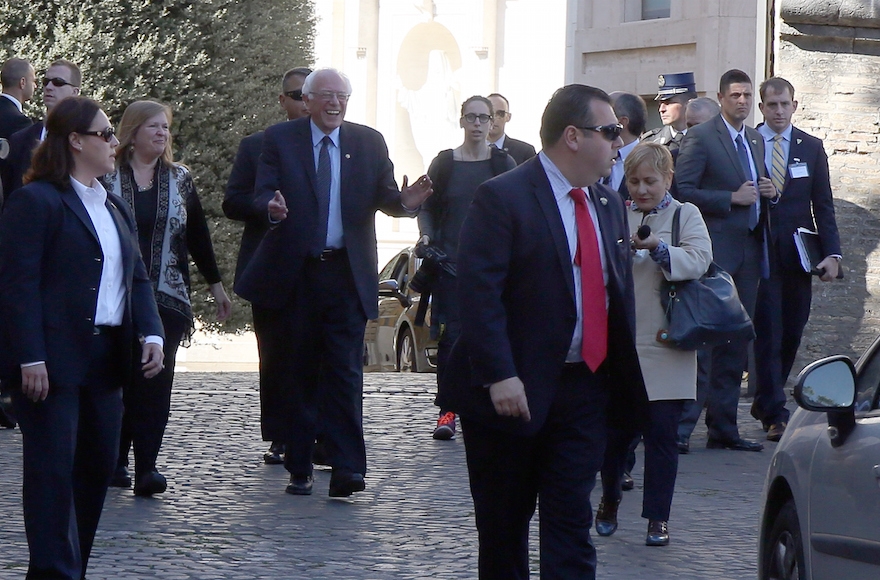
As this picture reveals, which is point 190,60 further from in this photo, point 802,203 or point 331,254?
point 331,254

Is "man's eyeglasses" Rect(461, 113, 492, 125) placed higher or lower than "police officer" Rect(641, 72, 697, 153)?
lower

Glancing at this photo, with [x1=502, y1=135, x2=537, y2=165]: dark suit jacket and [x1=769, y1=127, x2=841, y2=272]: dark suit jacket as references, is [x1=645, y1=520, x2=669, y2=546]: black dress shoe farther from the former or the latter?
[x1=502, y1=135, x2=537, y2=165]: dark suit jacket

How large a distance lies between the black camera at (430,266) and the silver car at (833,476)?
198 inches

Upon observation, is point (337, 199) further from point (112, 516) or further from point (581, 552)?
point (581, 552)

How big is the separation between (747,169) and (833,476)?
240 inches

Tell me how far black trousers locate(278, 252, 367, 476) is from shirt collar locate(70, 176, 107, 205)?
2412 mm

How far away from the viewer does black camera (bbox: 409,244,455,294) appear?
10133mm

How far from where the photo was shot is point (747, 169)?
10.5 meters

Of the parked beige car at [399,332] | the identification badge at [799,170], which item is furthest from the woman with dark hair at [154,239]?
the parked beige car at [399,332]

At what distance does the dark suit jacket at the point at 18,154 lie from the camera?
1048 centimetres

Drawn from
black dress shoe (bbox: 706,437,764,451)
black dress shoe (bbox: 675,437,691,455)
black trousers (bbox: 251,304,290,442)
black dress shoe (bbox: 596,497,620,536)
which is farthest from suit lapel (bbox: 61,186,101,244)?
black dress shoe (bbox: 706,437,764,451)

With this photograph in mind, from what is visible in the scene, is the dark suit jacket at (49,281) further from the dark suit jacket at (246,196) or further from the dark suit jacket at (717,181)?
the dark suit jacket at (717,181)

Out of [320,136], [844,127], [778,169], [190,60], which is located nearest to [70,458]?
[320,136]

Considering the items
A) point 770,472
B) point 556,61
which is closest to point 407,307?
point 770,472
